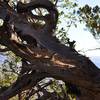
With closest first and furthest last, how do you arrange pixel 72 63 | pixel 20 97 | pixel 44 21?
1. pixel 72 63
2. pixel 44 21
3. pixel 20 97

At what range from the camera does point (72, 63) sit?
5898 mm

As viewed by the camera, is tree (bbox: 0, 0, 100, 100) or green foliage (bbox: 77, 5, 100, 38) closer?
tree (bbox: 0, 0, 100, 100)

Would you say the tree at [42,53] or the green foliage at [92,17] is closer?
the tree at [42,53]

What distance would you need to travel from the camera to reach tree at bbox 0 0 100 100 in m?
5.72

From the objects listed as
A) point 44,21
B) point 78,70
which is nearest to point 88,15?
point 44,21

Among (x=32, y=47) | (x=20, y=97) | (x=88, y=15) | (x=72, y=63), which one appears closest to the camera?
(x=72, y=63)

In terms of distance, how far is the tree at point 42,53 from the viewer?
5718mm

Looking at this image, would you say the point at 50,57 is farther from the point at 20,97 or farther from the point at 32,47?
the point at 20,97

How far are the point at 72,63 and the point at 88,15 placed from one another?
7.87 ft

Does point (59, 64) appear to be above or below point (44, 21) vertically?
below

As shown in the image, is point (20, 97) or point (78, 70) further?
point (20, 97)

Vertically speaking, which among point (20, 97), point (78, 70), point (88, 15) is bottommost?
point (20, 97)

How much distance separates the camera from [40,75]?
6668 mm

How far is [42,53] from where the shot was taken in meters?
6.36
